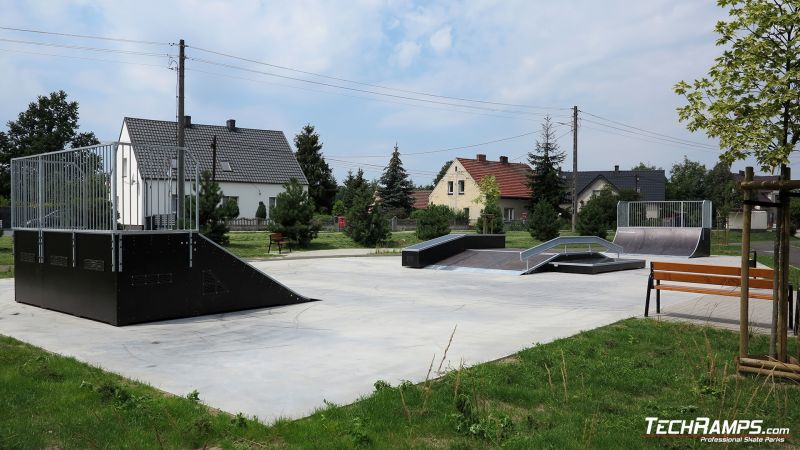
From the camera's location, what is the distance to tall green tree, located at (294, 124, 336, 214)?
66188 millimetres

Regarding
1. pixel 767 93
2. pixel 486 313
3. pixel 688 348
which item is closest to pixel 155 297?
pixel 486 313

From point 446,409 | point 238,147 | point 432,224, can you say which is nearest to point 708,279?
point 446,409

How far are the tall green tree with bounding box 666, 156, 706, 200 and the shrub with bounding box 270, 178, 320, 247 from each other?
69.8 metres

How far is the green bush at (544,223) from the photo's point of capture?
103 feet

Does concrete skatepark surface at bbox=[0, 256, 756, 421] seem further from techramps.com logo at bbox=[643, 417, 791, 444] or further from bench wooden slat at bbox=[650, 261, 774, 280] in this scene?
techramps.com logo at bbox=[643, 417, 791, 444]

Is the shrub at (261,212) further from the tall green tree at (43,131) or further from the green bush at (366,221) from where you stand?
the tall green tree at (43,131)

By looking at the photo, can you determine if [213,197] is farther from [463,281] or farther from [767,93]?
[767,93]

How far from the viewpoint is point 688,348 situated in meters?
6.76

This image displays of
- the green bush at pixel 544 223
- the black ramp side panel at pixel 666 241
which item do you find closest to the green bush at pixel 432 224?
the green bush at pixel 544 223

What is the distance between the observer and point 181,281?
933 cm

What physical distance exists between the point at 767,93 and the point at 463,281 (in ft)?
31.0

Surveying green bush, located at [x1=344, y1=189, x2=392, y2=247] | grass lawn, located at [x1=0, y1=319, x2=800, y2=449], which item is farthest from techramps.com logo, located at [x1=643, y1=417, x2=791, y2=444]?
green bush, located at [x1=344, y1=189, x2=392, y2=247]

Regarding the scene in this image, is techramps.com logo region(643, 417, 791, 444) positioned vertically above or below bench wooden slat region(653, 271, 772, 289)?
below

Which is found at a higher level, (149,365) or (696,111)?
(696,111)
